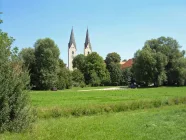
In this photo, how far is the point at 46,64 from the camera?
69.7 m

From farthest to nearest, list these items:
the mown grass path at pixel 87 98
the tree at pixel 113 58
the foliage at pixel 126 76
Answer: the tree at pixel 113 58 → the foliage at pixel 126 76 → the mown grass path at pixel 87 98

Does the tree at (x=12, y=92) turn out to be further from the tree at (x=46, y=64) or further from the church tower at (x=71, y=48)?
the church tower at (x=71, y=48)

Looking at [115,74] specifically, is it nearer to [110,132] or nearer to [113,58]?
[113,58]

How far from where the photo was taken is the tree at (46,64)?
68.7 metres

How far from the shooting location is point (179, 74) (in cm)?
7394

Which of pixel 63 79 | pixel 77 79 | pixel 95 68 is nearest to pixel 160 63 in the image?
pixel 63 79

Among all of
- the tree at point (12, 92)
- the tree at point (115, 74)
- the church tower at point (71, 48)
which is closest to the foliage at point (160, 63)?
the tree at point (115, 74)

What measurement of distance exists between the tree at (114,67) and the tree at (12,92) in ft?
295

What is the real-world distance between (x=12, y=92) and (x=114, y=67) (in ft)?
314

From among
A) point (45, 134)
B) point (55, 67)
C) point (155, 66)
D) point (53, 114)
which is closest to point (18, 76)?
point (45, 134)

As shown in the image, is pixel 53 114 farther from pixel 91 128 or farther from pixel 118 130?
pixel 118 130

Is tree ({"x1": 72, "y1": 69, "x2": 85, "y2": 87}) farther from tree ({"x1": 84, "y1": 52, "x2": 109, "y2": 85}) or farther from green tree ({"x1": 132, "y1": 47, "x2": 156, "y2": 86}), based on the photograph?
green tree ({"x1": 132, "y1": 47, "x2": 156, "y2": 86})

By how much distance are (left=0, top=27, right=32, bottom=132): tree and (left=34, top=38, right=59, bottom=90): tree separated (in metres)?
54.3

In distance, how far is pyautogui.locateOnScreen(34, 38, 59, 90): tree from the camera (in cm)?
6869
